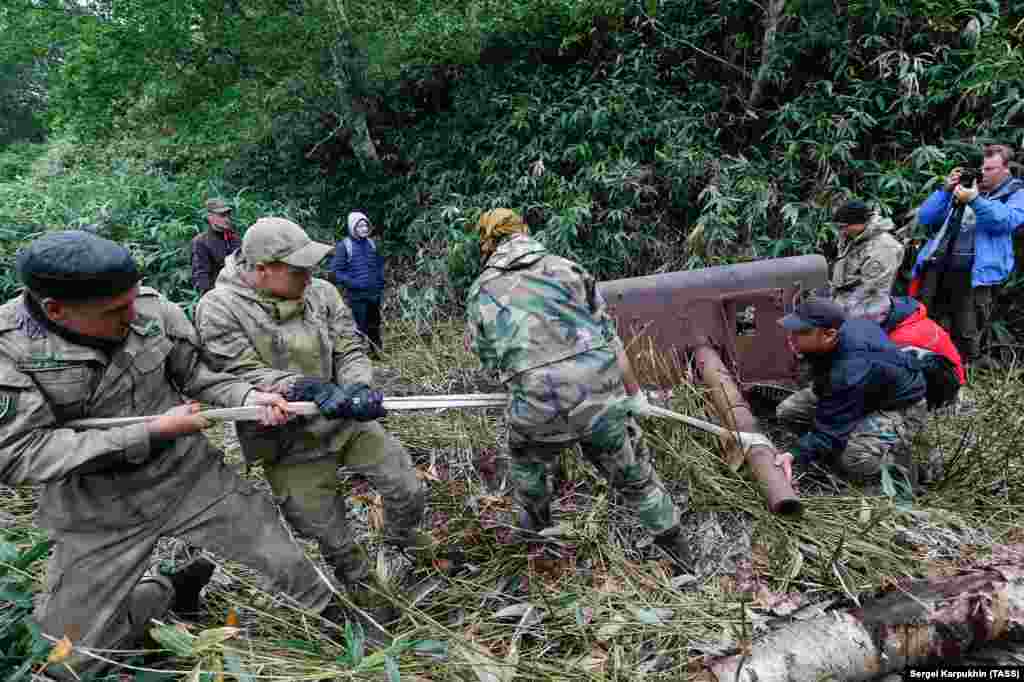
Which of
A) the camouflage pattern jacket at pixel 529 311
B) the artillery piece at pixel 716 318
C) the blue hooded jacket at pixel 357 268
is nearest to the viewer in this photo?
the camouflage pattern jacket at pixel 529 311

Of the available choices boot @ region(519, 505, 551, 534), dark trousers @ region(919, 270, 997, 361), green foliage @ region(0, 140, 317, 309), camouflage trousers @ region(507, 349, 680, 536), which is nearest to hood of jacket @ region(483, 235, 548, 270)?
camouflage trousers @ region(507, 349, 680, 536)

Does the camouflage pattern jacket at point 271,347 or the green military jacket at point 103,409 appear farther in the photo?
the camouflage pattern jacket at point 271,347

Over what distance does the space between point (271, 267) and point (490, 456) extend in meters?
1.74

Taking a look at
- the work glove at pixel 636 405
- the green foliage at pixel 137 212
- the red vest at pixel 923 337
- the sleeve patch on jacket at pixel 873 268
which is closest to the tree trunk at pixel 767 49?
the sleeve patch on jacket at pixel 873 268

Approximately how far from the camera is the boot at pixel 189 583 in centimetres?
220

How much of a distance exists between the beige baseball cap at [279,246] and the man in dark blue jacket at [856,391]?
2.04 meters

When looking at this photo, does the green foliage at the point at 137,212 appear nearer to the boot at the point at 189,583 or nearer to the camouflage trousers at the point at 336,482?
the boot at the point at 189,583

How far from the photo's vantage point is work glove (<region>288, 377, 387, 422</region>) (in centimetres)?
196

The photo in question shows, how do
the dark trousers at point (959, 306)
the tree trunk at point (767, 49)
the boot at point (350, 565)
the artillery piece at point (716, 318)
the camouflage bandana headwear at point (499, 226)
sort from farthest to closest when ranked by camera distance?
the tree trunk at point (767, 49) < the dark trousers at point (959, 306) < the artillery piece at point (716, 318) < the camouflage bandana headwear at point (499, 226) < the boot at point (350, 565)

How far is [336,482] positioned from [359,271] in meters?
3.07

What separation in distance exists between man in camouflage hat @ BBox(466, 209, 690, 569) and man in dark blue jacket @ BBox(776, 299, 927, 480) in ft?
2.80

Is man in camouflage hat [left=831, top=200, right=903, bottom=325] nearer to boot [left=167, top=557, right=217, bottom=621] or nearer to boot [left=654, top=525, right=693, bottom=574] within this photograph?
boot [left=654, top=525, right=693, bottom=574]

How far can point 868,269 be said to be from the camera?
358 cm

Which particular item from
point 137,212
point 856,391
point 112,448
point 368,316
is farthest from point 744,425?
point 137,212
